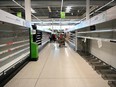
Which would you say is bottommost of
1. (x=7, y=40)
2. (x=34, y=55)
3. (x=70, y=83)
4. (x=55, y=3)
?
(x=70, y=83)

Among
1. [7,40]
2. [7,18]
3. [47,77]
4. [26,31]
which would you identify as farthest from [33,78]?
[26,31]

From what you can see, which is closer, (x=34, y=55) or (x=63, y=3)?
(x=34, y=55)

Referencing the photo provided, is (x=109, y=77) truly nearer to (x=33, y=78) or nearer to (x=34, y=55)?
(x=33, y=78)

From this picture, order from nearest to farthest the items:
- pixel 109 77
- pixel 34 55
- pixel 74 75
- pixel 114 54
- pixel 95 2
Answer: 1. pixel 109 77
2. pixel 74 75
3. pixel 114 54
4. pixel 34 55
5. pixel 95 2

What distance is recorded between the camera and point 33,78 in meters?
3.64

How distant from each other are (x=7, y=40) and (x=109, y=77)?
3.23 metres

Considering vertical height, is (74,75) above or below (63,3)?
below

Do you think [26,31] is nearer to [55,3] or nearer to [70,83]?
[70,83]

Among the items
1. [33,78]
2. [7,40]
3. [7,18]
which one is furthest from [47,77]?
[7,18]

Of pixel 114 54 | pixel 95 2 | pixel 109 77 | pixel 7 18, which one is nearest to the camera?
pixel 7 18

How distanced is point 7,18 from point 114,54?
3595 mm

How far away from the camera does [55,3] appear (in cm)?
948

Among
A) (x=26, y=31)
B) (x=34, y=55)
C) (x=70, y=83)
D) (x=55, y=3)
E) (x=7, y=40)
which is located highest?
(x=55, y=3)

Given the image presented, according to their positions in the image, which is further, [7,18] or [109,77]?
[109,77]
